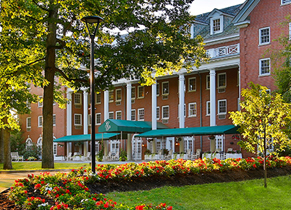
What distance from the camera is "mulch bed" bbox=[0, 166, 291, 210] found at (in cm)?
1205

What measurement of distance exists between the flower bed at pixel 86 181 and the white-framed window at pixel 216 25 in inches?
1023

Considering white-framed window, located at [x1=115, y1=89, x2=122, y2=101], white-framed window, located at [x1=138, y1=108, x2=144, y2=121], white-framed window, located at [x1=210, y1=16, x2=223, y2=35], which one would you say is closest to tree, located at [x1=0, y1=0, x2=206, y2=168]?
white-framed window, located at [x1=210, y1=16, x2=223, y2=35]

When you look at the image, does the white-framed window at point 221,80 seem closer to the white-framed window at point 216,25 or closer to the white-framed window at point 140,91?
the white-framed window at point 216,25

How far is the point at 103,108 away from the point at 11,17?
36.5 meters

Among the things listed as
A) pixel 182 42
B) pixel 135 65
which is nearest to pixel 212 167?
pixel 135 65

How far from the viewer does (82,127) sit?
195ft

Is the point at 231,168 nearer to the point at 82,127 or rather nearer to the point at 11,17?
the point at 11,17

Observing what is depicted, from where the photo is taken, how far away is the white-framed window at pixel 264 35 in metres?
36.0

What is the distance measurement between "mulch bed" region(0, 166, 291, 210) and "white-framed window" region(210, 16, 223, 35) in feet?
88.5

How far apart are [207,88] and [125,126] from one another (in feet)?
35.0

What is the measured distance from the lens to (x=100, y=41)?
22.7 meters

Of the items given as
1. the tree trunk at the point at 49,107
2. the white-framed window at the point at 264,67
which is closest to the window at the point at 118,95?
the white-framed window at the point at 264,67

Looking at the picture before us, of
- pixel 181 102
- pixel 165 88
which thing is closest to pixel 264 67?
pixel 181 102

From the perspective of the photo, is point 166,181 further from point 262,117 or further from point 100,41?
point 100,41
